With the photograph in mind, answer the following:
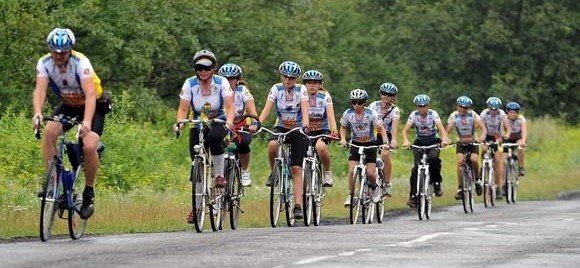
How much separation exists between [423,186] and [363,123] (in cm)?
262

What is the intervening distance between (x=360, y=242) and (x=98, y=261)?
3512 mm

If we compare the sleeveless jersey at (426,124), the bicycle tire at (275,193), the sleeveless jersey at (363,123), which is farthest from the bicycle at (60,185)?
the sleeveless jersey at (426,124)

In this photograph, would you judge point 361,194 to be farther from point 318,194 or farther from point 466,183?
point 466,183

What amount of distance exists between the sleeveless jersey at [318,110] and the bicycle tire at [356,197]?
47.9 inches

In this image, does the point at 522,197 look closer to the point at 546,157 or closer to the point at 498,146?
the point at 498,146

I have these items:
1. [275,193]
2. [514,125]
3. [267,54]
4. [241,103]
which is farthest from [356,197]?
[267,54]

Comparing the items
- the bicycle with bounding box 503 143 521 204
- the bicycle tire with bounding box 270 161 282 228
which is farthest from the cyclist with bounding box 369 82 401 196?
the bicycle with bounding box 503 143 521 204

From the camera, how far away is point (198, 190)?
57.4 ft

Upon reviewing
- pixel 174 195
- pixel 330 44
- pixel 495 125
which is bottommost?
pixel 174 195

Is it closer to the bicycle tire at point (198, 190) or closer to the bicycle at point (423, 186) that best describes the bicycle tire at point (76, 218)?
the bicycle tire at point (198, 190)

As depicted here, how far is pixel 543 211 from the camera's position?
2767cm

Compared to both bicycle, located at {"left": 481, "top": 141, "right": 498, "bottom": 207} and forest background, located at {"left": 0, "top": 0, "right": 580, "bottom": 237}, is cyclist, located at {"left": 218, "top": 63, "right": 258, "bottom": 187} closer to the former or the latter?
forest background, located at {"left": 0, "top": 0, "right": 580, "bottom": 237}

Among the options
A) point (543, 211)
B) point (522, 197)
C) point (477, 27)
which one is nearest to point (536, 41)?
point (477, 27)

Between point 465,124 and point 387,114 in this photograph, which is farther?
point 465,124
